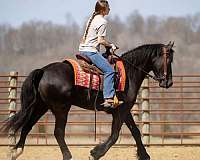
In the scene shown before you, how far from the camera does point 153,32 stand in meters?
65.3

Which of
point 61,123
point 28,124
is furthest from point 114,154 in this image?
point 61,123

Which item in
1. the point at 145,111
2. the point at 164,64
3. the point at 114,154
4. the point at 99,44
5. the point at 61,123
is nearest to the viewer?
the point at 61,123

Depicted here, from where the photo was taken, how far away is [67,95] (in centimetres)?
690

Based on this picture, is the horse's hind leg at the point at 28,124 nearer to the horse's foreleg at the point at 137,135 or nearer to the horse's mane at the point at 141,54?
the horse's foreleg at the point at 137,135

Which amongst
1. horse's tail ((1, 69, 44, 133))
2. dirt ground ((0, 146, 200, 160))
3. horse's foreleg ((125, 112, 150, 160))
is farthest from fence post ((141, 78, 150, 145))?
horse's tail ((1, 69, 44, 133))

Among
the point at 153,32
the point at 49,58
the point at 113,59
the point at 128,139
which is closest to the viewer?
the point at 113,59

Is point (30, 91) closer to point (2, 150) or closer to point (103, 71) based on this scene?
point (103, 71)

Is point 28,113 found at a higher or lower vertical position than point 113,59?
lower

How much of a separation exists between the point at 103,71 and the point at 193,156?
3378mm

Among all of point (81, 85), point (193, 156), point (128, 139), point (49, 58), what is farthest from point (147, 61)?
point (49, 58)

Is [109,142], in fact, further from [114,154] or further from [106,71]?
[114,154]

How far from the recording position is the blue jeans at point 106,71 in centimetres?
709

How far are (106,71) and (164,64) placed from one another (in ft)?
3.32

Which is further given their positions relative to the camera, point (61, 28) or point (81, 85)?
point (61, 28)
